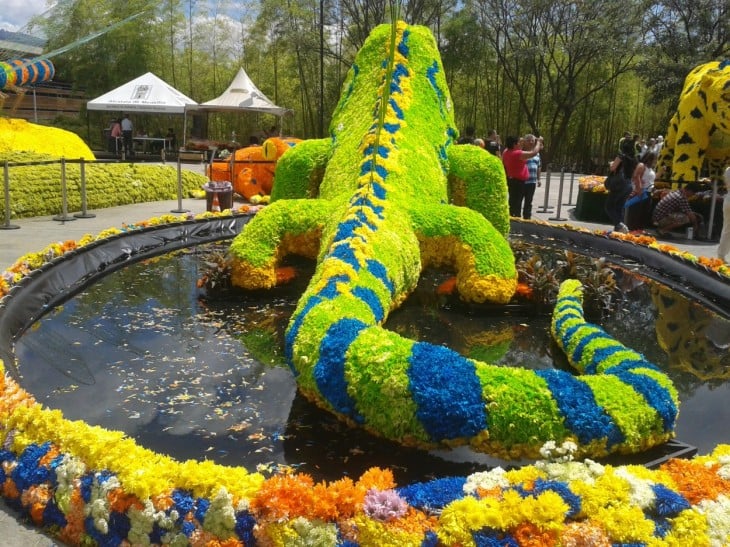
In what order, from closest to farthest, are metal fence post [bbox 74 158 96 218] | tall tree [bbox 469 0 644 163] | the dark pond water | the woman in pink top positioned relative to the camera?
the dark pond water < the woman in pink top < metal fence post [bbox 74 158 96 218] < tall tree [bbox 469 0 644 163]

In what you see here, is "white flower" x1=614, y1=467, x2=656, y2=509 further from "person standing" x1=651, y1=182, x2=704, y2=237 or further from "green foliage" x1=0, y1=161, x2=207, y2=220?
"green foliage" x1=0, y1=161, x2=207, y2=220

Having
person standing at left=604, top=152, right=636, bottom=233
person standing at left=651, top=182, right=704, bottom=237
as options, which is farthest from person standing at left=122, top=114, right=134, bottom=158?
person standing at left=651, top=182, right=704, bottom=237

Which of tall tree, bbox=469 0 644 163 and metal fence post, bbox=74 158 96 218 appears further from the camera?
tall tree, bbox=469 0 644 163

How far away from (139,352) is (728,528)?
10.5 feet

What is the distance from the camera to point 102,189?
38.8ft

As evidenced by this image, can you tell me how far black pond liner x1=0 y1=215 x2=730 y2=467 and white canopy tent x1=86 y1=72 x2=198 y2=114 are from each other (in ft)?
46.5

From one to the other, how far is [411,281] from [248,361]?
45.7 inches

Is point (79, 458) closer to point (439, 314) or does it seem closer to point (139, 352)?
point (139, 352)

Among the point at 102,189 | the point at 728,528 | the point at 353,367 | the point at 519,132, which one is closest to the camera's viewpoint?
the point at 728,528

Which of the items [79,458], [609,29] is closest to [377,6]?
[609,29]

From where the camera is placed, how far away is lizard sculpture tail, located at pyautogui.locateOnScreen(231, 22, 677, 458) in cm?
239

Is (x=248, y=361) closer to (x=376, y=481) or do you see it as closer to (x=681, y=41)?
(x=376, y=481)

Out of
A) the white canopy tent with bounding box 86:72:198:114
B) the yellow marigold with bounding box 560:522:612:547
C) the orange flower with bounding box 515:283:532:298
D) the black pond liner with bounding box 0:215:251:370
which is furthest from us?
the white canopy tent with bounding box 86:72:198:114

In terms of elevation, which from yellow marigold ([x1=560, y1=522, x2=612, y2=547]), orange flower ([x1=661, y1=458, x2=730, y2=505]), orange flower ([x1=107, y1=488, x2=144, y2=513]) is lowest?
orange flower ([x1=107, y1=488, x2=144, y2=513])
